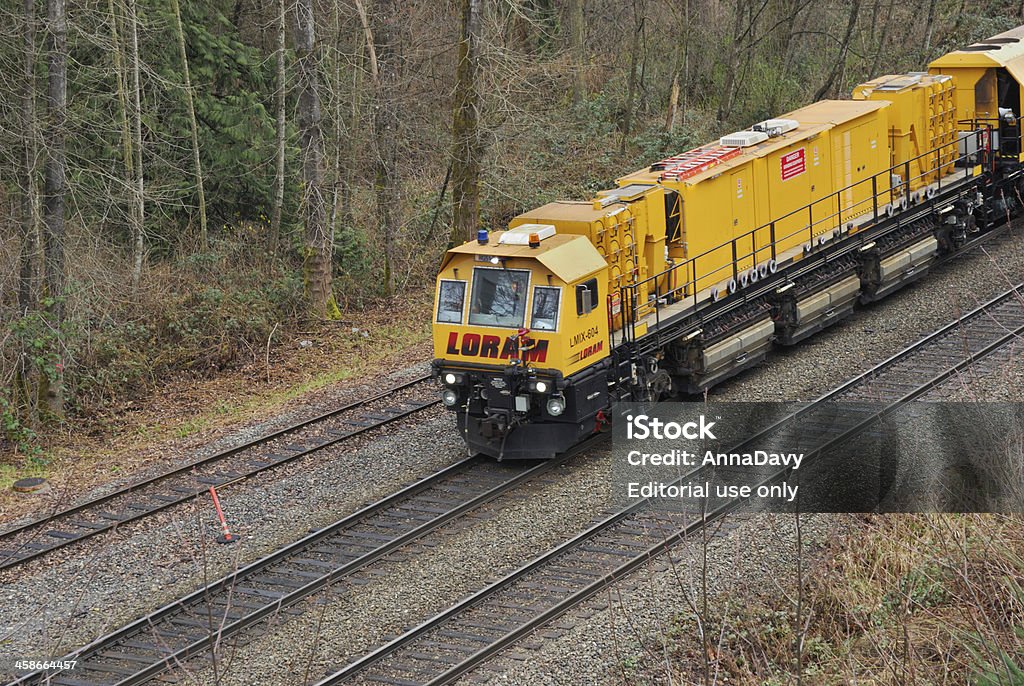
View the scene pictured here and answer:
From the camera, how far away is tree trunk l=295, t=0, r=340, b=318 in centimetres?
2183

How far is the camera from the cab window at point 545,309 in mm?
14648

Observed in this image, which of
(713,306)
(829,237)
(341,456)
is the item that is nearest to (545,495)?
(341,456)

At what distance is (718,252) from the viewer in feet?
59.8

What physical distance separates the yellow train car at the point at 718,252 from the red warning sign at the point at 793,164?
0.03 meters

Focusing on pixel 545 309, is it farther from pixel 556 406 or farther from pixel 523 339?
pixel 556 406

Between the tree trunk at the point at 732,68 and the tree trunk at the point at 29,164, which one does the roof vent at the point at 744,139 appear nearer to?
the tree trunk at the point at 29,164

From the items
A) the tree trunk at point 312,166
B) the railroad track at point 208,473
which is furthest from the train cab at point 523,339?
the tree trunk at point 312,166

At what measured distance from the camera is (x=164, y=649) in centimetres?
1139

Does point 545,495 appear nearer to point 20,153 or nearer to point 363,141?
point 20,153

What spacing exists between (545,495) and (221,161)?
1401 cm

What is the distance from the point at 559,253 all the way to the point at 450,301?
164 centimetres

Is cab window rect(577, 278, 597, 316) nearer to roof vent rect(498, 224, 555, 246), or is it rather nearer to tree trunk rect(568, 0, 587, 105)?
roof vent rect(498, 224, 555, 246)

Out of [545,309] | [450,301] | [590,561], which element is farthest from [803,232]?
[590,561]

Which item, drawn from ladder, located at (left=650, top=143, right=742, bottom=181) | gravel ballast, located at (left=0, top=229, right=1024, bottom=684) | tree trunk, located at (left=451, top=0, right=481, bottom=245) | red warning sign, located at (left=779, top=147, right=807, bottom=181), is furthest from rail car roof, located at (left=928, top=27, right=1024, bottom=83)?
tree trunk, located at (left=451, top=0, right=481, bottom=245)
